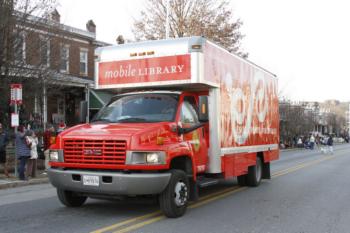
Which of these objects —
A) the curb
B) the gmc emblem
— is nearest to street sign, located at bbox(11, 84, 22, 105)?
the curb

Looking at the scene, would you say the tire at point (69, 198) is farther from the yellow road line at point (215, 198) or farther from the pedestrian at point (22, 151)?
the pedestrian at point (22, 151)

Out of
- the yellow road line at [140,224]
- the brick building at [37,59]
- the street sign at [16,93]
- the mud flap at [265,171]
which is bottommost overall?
the yellow road line at [140,224]

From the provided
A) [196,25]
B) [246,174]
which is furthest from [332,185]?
[196,25]

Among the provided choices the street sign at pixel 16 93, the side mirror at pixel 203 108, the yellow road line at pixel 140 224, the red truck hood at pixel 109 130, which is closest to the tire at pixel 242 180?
the side mirror at pixel 203 108

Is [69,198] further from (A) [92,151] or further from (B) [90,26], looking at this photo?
(B) [90,26]

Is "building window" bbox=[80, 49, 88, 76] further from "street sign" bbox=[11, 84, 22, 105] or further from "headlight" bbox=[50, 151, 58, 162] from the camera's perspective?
"headlight" bbox=[50, 151, 58, 162]

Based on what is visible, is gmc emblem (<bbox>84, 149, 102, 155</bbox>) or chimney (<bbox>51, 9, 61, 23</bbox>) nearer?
gmc emblem (<bbox>84, 149, 102, 155</bbox>)

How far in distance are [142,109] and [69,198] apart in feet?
7.10

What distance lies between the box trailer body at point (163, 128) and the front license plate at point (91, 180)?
0.02 m

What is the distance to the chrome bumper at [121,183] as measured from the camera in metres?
7.08

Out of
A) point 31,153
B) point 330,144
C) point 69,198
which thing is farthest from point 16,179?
point 330,144

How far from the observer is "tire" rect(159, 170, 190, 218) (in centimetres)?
751

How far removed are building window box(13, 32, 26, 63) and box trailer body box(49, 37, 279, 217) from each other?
8.13 meters

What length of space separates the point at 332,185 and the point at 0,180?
9.91 m
